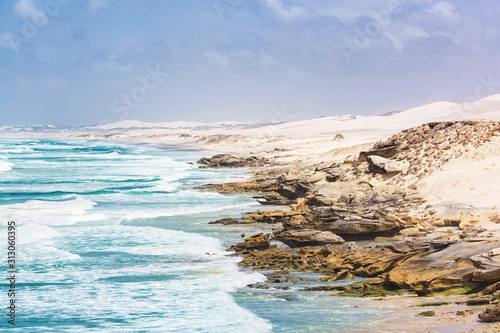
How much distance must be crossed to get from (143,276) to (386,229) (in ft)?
26.0

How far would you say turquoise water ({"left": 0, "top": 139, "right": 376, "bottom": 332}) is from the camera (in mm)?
10836

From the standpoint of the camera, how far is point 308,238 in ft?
57.2

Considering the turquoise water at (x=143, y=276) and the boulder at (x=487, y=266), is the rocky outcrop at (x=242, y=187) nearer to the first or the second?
the turquoise water at (x=143, y=276)

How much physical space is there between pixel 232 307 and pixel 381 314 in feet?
10.6

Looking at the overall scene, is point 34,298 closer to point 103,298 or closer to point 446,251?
point 103,298

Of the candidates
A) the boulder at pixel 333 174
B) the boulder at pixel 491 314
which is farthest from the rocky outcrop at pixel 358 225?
the boulder at pixel 333 174

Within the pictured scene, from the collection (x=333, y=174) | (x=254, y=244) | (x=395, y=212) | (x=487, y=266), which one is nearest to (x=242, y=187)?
(x=333, y=174)

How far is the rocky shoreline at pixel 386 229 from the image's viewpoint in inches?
438

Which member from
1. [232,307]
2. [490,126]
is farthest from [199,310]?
[490,126]

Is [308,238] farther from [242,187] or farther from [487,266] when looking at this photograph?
[242,187]

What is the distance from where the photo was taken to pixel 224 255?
17.0 metres

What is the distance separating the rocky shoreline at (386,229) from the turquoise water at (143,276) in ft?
4.51

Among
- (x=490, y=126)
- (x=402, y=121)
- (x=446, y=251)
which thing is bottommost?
(x=446, y=251)

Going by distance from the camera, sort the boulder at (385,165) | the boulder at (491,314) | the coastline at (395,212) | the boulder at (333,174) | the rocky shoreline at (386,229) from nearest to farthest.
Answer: the boulder at (491,314)
the rocky shoreline at (386,229)
the coastline at (395,212)
the boulder at (385,165)
the boulder at (333,174)
